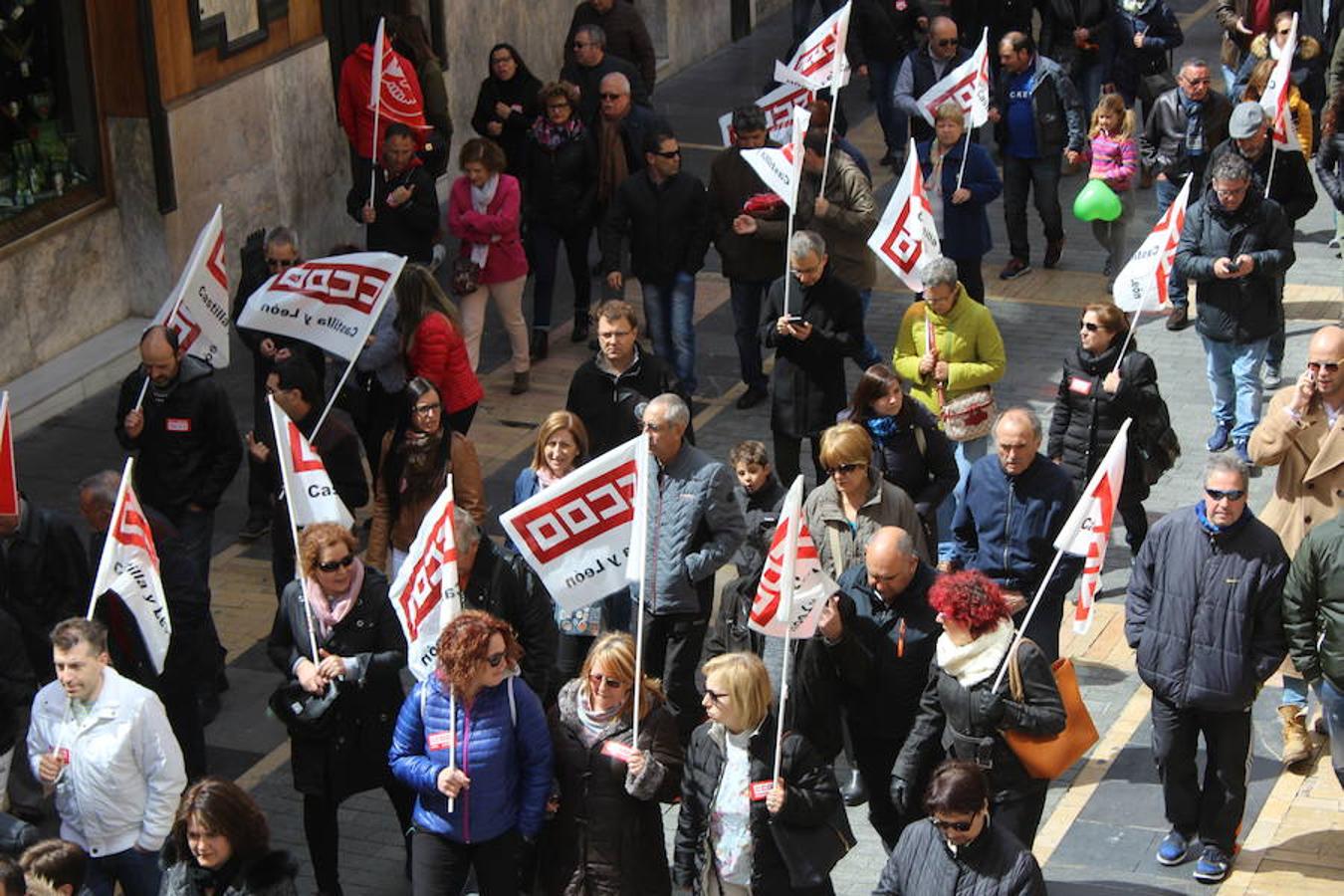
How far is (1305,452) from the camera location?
36.4 ft

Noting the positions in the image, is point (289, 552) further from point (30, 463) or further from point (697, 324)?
point (697, 324)

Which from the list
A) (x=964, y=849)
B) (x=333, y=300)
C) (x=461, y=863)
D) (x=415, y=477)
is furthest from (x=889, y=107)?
(x=964, y=849)

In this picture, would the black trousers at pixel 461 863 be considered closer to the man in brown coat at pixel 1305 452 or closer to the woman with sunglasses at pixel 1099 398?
the man in brown coat at pixel 1305 452

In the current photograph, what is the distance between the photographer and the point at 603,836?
905 cm

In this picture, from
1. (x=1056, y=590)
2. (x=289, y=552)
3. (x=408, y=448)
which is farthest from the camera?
(x=289, y=552)

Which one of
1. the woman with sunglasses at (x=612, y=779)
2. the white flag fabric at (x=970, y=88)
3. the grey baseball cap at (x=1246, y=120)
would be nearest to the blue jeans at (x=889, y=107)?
the white flag fabric at (x=970, y=88)

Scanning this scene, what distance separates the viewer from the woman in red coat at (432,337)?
13109 millimetres

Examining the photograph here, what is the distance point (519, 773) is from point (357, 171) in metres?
10.2

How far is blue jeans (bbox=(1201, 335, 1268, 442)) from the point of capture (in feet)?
46.6

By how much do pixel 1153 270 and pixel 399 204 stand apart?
5.03m

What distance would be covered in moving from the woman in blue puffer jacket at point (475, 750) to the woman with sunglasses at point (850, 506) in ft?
A: 6.47

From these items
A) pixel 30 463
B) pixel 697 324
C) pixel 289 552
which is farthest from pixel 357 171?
pixel 289 552

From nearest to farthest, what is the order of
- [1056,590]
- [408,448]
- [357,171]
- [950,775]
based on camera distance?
[950,775], [1056,590], [408,448], [357,171]

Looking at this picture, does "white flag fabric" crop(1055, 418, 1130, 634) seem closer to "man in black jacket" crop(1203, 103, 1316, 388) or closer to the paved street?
the paved street
